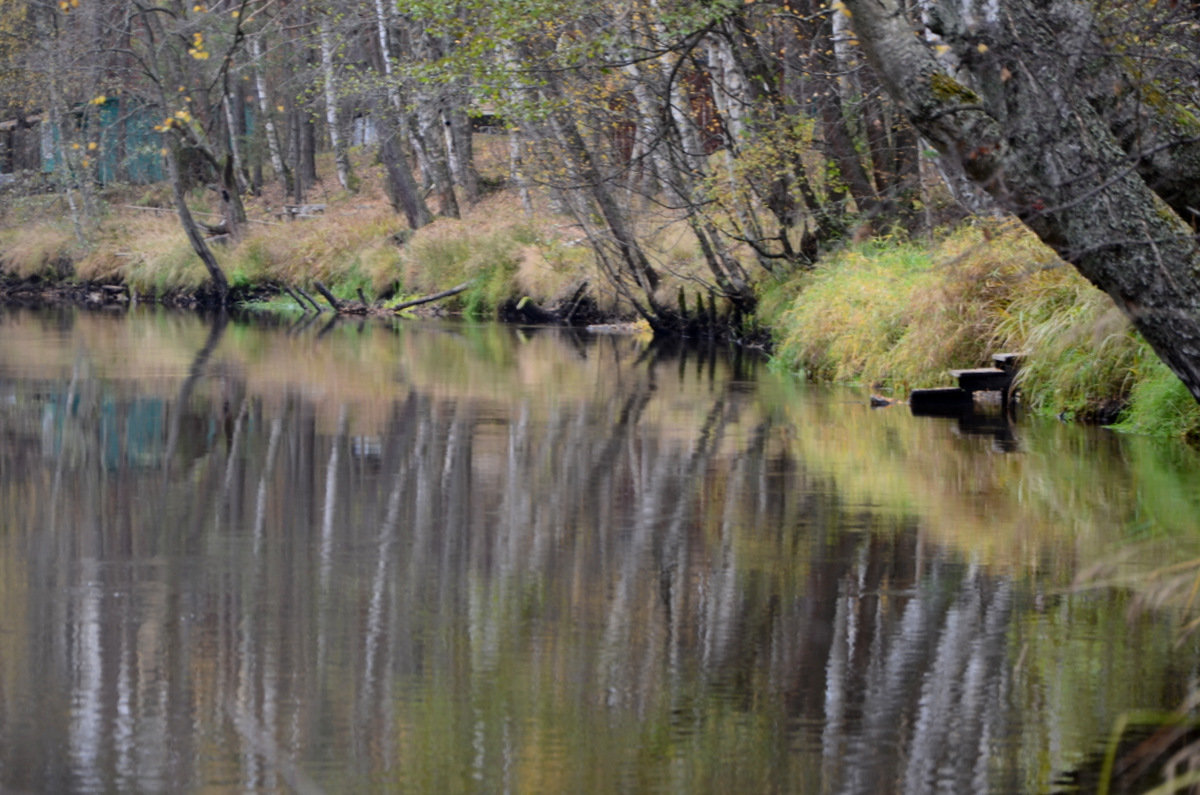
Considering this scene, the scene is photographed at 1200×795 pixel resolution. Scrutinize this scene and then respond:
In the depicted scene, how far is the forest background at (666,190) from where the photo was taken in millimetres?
8906

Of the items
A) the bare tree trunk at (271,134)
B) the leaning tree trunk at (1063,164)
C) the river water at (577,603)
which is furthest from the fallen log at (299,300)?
the leaning tree trunk at (1063,164)

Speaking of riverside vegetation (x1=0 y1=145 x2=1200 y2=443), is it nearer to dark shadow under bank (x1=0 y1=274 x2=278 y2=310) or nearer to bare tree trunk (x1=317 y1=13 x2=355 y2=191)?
dark shadow under bank (x1=0 y1=274 x2=278 y2=310)

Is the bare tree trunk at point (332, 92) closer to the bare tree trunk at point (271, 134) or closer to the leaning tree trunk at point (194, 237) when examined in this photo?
the bare tree trunk at point (271, 134)

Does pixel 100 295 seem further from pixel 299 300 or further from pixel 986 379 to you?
pixel 986 379

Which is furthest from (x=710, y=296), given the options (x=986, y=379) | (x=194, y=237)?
(x=194, y=237)

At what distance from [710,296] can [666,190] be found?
2.54 m

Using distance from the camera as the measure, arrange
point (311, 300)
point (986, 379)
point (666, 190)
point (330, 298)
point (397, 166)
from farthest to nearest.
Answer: point (397, 166), point (311, 300), point (330, 298), point (666, 190), point (986, 379)

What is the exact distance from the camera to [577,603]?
703 centimetres

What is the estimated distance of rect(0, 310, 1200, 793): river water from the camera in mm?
5027

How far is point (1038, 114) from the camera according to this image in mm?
7344

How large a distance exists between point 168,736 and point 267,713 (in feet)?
1.19

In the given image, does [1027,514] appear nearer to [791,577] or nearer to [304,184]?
[791,577]

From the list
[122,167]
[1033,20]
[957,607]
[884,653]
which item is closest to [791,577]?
[957,607]

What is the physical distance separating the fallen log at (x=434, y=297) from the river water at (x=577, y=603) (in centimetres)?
1894
